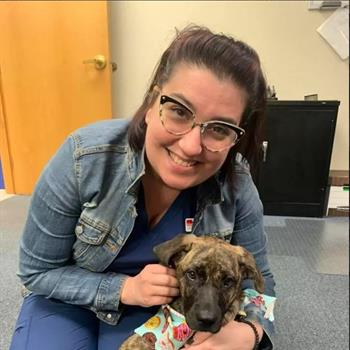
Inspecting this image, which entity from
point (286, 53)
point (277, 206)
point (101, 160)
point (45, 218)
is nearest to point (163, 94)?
point (101, 160)

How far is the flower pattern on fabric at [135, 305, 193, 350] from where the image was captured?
103cm

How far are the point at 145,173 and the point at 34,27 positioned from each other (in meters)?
0.67

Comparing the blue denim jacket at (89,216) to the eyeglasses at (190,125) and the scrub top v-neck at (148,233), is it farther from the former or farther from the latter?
the eyeglasses at (190,125)

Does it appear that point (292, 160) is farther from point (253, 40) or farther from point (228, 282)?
point (228, 282)

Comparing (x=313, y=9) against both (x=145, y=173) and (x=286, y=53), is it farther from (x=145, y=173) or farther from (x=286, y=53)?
(x=145, y=173)

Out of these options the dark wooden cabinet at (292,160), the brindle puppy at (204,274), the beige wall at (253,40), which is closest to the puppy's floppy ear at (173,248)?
the brindle puppy at (204,274)

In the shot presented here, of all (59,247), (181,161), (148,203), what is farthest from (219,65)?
(59,247)

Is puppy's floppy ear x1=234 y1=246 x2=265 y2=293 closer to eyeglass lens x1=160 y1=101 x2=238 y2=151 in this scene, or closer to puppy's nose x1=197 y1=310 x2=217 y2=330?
puppy's nose x1=197 y1=310 x2=217 y2=330

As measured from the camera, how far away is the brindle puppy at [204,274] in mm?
1011

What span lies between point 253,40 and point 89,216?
175 centimetres

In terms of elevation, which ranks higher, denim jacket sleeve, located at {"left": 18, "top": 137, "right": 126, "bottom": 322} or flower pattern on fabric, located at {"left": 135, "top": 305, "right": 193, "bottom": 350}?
denim jacket sleeve, located at {"left": 18, "top": 137, "right": 126, "bottom": 322}

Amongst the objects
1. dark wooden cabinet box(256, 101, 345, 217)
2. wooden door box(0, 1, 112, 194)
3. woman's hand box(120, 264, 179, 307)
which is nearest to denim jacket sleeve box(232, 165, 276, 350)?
woman's hand box(120, 264, 179, 307)

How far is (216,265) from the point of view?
105cm

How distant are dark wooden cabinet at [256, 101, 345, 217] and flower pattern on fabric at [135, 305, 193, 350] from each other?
147cm
